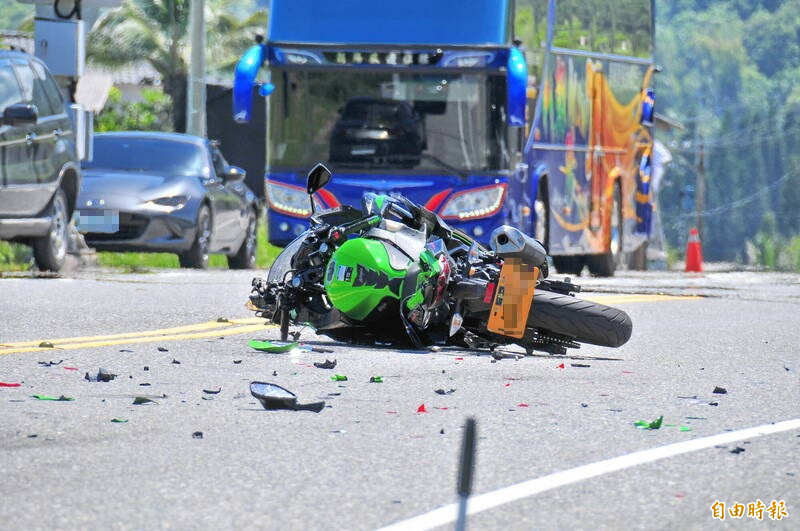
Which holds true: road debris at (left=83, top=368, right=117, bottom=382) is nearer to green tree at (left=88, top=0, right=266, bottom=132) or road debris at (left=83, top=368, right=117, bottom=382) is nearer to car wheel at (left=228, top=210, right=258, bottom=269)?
car wheel at (left=228, top=210, right=258, bottom=269)

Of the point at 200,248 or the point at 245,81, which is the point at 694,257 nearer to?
the point at 200,248

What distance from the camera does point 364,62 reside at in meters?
18.8

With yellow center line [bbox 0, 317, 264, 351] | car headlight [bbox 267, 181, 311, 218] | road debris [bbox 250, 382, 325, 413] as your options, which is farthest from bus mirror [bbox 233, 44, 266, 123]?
road debris [bbox 250, 382, 325, 413]

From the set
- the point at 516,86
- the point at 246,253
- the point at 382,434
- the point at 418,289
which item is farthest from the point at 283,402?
the point at 246,253

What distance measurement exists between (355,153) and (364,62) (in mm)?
963

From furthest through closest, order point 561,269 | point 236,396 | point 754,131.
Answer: point 754,131 < point 561,269 < point 236,396

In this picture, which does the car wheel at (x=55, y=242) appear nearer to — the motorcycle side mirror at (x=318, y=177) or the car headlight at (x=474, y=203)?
the car headlight at (x=474, y=203)

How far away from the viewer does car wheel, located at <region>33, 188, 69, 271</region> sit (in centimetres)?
1727

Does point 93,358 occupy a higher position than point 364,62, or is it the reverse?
point 364,62

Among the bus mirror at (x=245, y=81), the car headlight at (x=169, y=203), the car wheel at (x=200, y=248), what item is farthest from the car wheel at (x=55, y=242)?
the car wheel at (x=200, y=248)

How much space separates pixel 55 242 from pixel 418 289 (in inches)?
324

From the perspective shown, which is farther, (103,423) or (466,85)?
(466,85)

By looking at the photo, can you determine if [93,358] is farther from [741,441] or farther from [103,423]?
[741,441]

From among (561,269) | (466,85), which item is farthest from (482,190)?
(561,269)
